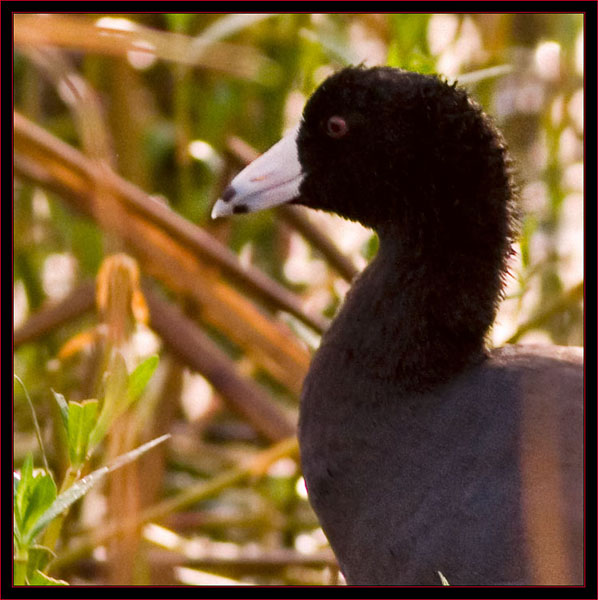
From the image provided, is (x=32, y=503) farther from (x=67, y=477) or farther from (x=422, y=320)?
(x=422, y=320)

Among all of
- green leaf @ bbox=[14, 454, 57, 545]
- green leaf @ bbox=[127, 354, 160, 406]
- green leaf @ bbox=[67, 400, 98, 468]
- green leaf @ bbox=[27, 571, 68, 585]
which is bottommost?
green leaf @ bbox=[27, 571, 68, 585]

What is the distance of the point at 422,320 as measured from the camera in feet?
5.69

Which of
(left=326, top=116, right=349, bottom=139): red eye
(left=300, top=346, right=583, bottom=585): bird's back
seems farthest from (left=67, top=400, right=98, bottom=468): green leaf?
(left=326, top=116, right=349, bottom=139): red eye

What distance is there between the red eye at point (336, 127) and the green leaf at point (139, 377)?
1.88ft

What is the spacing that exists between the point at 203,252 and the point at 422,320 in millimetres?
900

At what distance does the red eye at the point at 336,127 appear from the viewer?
1812mm

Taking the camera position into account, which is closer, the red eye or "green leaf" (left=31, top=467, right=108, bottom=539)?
"green leaf" (left=31, top=467, right=108, bottom=539)

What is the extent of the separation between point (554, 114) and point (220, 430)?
4.18 feet

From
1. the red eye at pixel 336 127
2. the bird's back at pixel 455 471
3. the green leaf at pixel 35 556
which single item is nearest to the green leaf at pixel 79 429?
the green leaf at pixel 35 556

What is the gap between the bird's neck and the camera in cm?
172

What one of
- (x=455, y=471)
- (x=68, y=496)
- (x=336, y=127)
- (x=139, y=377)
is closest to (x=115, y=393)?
(x=139, y=377)

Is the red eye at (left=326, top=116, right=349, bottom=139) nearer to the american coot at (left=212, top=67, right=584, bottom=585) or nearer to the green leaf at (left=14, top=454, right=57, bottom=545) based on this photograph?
the american coot at (left=212, top=67, right=584, bottom=585)

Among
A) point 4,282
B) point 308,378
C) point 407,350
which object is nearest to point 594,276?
point 407,350

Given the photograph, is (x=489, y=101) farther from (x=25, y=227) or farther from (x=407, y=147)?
(x=25, y=227)
